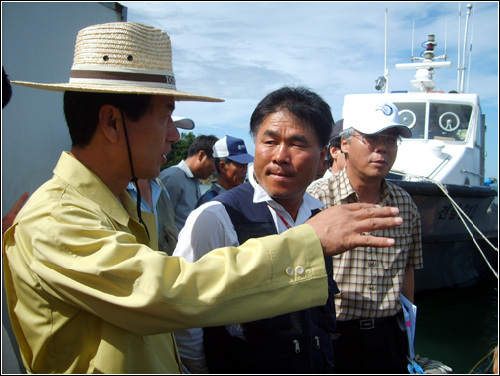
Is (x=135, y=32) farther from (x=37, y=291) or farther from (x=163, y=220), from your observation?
(x=163, y=220)

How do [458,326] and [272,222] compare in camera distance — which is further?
[458,326]

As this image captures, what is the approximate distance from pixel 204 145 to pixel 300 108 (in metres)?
2.97

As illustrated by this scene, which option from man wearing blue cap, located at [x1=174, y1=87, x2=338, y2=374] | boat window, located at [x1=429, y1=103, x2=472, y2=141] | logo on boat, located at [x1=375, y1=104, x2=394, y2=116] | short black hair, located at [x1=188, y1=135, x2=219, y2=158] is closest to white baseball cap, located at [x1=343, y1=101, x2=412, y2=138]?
logo on boat, located at [x1=375, y1=104, x2=394, y2=116]

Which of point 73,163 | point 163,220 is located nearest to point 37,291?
point 73,163

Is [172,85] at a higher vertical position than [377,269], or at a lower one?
higher

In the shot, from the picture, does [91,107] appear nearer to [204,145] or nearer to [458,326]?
[204,145]

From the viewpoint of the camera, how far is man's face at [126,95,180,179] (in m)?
1.36

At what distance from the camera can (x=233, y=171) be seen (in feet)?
14.9

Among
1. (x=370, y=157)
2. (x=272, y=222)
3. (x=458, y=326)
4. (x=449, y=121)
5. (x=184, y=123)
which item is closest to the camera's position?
(x=272, y=222)

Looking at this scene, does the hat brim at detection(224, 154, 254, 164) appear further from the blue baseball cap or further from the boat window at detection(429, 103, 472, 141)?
the boat window at detection(429, 103, 472, 141)

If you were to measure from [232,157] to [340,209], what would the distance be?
3393 millimetres

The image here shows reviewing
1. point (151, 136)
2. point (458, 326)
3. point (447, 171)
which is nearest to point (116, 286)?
point (151, 136)

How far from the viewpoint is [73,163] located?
4.26 ft

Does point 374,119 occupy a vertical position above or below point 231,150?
above
